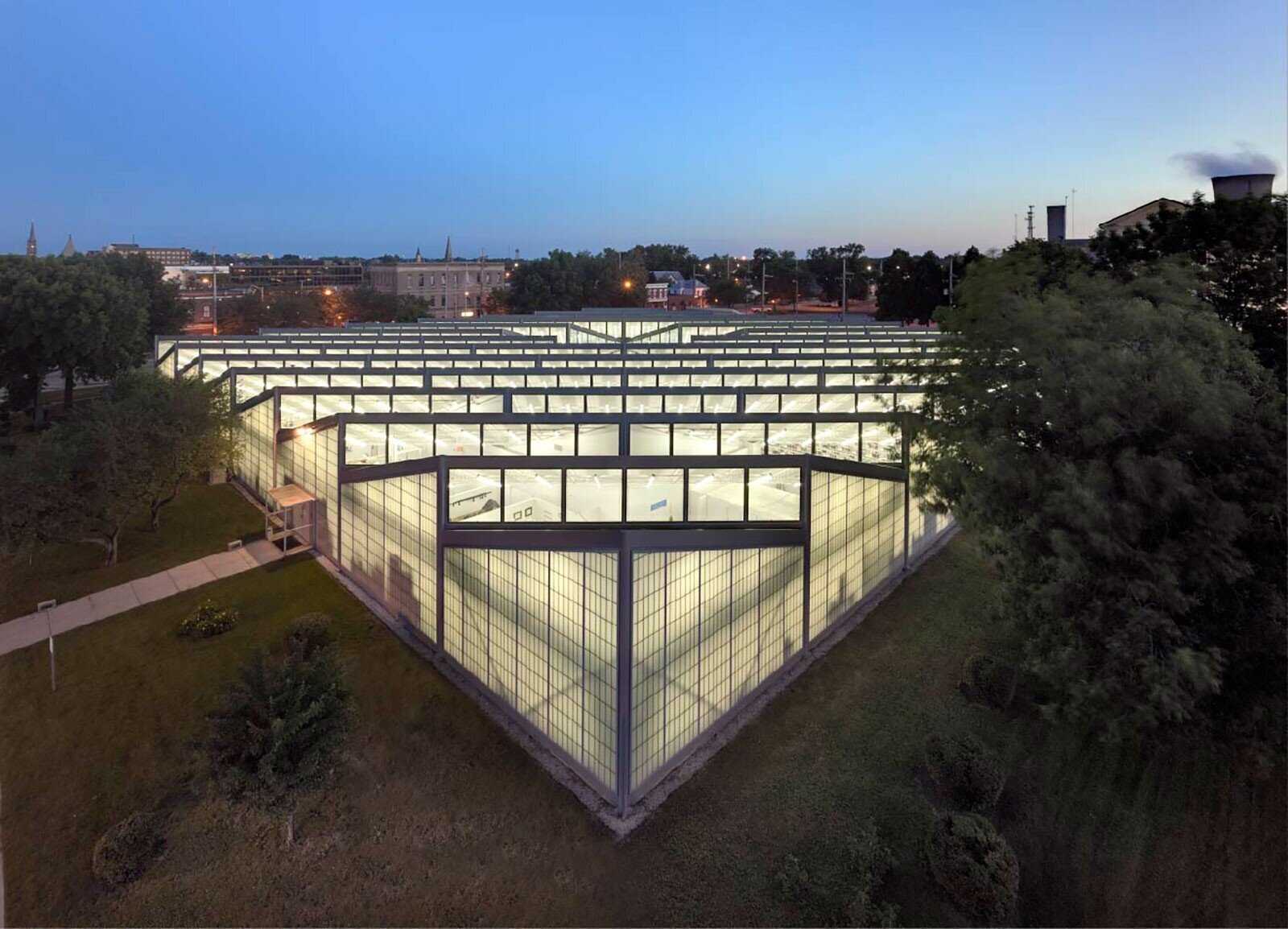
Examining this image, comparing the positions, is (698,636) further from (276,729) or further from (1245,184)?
(1245,184)

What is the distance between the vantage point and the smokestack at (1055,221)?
86.2 m

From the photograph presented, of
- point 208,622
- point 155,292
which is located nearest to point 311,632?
point 208,622

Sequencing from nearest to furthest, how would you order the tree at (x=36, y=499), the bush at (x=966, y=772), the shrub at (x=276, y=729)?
1. the shrub at (x=276, y=729)
2. the bush at (x=966, y=772)
3. the tree at (x=36, y=499)

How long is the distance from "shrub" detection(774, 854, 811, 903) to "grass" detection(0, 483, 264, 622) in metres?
26.6

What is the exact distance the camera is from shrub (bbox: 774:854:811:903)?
639 inches

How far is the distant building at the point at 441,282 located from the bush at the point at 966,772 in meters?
126

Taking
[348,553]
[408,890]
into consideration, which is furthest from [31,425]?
[408,890]

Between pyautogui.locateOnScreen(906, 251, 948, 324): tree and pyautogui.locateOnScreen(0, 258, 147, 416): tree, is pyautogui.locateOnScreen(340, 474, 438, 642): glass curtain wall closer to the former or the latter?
pyautogui.locateOnScreen(0, 258, 147, 416): tree

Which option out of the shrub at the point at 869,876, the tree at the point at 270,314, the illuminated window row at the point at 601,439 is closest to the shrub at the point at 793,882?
the shrub at the point at 869,876

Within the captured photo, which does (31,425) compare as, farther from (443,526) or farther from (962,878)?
(962,878)


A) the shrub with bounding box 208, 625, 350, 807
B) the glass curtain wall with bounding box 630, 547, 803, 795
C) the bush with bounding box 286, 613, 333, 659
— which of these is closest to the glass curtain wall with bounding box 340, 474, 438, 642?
the bush with bounding box 286, 613, 333, 659

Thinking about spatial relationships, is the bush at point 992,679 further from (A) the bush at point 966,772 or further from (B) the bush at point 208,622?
(B) the bush at point 208,622

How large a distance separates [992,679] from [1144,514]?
31.1 feet

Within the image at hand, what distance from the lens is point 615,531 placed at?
1712 centimetres
